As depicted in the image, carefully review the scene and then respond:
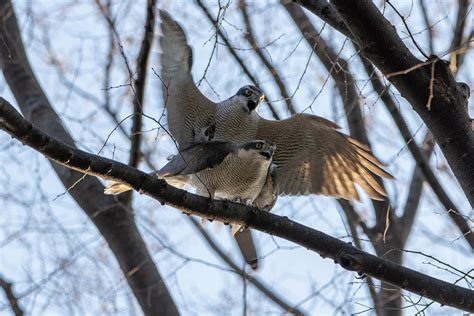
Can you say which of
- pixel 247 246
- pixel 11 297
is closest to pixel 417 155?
pixel 247 246

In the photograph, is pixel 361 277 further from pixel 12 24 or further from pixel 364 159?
pixel 12 24

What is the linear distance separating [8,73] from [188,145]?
2.14 meters

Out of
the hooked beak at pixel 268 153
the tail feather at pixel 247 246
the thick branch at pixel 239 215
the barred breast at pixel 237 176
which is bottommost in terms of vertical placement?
the thick branch at pixel 239 215

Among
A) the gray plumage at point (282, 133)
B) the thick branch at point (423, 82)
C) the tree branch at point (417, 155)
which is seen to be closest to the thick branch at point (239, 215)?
the thick branch at point (423, 82)

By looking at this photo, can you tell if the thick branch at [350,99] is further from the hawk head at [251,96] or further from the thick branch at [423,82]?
the thick branch at [423,82]

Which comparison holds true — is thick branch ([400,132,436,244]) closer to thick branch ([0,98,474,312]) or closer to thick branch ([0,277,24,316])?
thick branch ([0,98,474,312])

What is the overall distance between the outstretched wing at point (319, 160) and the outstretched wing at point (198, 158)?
0.58 m

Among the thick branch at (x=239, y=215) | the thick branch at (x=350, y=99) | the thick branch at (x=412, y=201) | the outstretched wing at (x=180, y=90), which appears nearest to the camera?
the thick branch at (x=239, y=215)

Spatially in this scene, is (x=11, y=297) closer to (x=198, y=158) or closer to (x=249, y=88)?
(x=198, y=158)

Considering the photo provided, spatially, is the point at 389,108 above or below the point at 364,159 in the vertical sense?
above

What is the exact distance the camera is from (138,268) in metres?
6.39

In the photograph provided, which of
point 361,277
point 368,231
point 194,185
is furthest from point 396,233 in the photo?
point 361,277

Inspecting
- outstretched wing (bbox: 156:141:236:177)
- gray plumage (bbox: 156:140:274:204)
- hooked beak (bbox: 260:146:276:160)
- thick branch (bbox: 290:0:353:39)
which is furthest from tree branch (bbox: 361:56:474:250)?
thick branch (bbox: 290:0:353:39)

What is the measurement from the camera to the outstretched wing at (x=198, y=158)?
18.7ft
